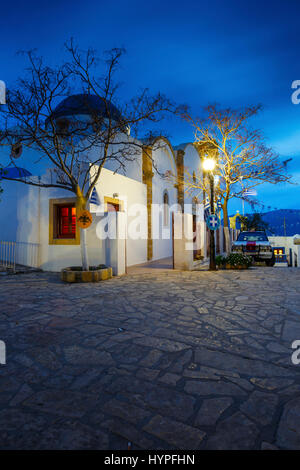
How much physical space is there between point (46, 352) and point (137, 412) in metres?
1.72

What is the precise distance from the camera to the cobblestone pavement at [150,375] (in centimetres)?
198

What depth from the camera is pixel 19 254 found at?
11.8 meters

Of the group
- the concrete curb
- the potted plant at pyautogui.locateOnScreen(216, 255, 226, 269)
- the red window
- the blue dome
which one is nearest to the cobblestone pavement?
the concrete curb

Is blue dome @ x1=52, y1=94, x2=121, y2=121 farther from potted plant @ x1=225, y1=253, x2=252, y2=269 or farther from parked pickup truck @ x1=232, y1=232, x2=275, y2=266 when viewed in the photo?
parked pickup truck @ x1=232, y1=232, x2=275, y2=266

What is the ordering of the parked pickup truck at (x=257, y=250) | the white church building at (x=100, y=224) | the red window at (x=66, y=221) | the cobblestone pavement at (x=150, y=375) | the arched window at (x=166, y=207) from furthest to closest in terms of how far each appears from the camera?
the arched window at (x=166, y=207) → the parked pickup truck at (x=257, y=250) → the red window at (x=66, y=221) → the white church building at (x=100, y=224) → the cobblestone pavement at (x=150, y=375)

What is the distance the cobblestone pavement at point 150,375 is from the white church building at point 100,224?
430 centimetres

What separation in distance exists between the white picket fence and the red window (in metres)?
1.21

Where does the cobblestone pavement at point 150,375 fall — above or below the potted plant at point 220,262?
below

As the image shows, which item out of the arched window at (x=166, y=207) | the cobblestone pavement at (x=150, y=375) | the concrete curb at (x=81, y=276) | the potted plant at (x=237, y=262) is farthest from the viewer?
the arched window at (x=166, y=207)

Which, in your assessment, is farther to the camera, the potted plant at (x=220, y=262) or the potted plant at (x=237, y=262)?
the potted plant at (x=220, y=262)

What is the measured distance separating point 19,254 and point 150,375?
10721mm

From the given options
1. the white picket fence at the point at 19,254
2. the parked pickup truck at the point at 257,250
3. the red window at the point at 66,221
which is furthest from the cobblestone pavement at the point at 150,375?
the parked pickup truck at the point at 257,250

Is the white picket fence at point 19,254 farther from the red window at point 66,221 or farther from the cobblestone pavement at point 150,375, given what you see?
the cobblestone pavement at point 150,375
